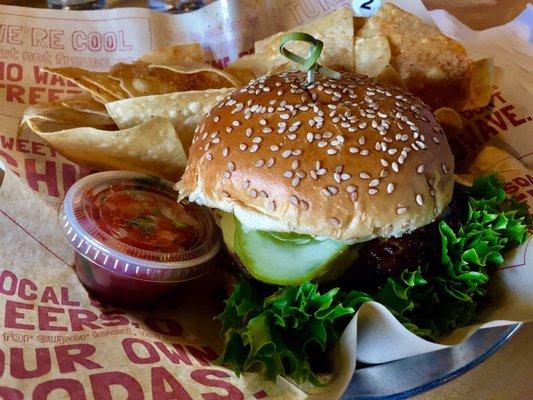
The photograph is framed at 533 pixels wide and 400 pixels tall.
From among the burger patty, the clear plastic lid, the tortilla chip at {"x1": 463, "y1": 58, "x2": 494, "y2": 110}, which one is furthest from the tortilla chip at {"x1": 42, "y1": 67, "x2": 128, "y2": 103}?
the tortilla chip at {"x1": 463, "y1": 58, "x2": 494, "y2": 110}

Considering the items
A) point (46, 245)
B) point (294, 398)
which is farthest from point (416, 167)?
point (46, 245)

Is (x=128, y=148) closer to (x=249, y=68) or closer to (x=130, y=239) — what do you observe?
(x=130, y=239)

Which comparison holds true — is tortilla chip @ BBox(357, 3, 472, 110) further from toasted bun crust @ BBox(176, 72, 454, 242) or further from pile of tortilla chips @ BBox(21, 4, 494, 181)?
toasted bun crust @ BBox(176, 72, 454, 242)

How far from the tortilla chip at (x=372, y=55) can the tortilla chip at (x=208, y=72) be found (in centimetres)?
38

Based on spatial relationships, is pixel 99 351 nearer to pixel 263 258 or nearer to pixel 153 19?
pixel 263 258

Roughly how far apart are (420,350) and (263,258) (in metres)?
0.40

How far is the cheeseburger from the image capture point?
1309 mm

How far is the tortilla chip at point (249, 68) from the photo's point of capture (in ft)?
6.71

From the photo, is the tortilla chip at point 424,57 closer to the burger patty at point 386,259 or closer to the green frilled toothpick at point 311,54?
the green frilled toothpick at point 311,54

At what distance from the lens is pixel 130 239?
155 cm

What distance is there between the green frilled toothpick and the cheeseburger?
1.0 inches

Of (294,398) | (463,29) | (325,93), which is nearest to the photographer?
(294,398)

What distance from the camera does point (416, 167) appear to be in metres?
1.36

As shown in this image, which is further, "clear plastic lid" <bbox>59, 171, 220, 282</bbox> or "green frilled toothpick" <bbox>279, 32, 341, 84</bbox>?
"clear plastic lid" <bbox>59, 171, 220, 282</bbox>
